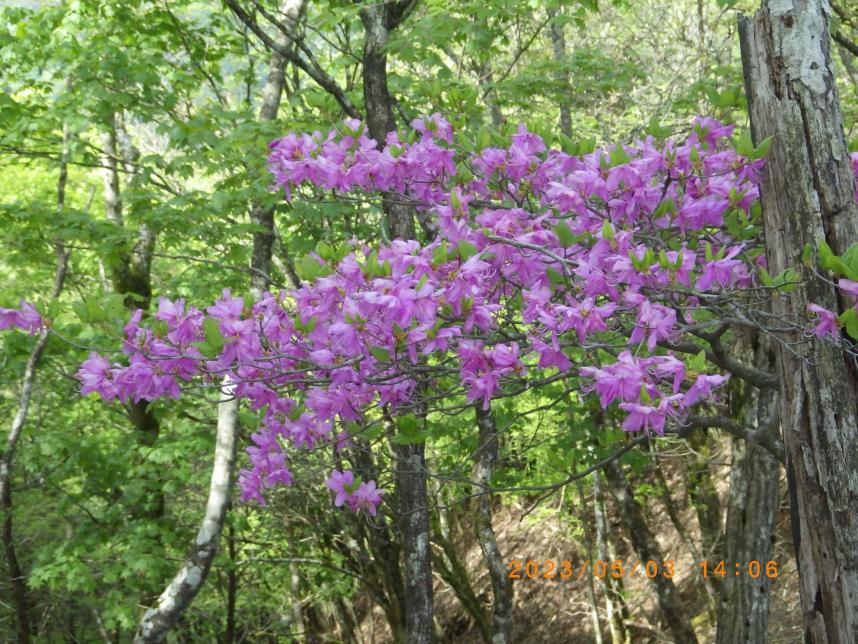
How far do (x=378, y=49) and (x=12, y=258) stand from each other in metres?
4.16

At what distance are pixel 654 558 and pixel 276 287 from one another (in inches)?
183

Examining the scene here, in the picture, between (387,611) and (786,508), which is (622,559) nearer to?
(786,508)

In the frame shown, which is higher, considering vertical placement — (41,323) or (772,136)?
(772,136)

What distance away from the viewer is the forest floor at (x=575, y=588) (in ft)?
32.7

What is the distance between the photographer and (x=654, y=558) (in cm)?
893

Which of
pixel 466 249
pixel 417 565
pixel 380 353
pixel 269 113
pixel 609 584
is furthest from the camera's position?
pixel 609 584

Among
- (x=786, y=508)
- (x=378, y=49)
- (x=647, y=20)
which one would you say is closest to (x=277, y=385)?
(x=378, y=49)

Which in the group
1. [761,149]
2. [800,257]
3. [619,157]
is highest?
[761,149]

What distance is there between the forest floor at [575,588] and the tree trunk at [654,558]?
102 cm

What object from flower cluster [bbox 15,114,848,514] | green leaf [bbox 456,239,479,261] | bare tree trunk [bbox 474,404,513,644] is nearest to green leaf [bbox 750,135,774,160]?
flower cluster [bbox 15,114,848,514]

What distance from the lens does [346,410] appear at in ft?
10.0

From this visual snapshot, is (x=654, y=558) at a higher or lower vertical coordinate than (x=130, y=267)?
lower

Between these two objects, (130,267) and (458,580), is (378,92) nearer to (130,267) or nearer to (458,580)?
(130,267)

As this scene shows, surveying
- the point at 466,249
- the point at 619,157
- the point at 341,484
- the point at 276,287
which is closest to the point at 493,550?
the point at 276,287
